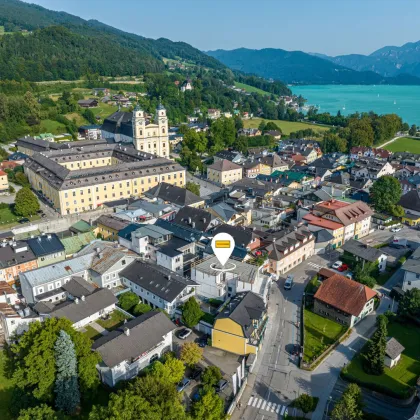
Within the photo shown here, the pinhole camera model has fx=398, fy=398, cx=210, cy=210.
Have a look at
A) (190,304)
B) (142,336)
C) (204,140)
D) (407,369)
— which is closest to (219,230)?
(190,304)

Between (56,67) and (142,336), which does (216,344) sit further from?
(56,67)

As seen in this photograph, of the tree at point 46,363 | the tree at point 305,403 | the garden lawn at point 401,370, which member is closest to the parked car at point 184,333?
the tree at point 46,363

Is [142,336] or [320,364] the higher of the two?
[142,336]

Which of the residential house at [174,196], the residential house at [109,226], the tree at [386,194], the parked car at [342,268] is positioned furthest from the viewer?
the tree at [386,194]

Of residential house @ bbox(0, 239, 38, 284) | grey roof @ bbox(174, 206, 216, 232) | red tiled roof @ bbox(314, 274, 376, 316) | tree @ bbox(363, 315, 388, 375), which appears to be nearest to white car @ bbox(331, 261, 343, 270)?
red tiled roof @ bbox(314, 274, 376, 316)

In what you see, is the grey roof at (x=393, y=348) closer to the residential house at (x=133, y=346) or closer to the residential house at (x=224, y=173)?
the residential house at (x=133, y=346)

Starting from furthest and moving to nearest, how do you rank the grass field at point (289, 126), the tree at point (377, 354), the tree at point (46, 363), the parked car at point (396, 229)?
the grass field at point (289, 126), the parked car at point (396, 229), the tree at point (377, 354), the tree at point (46, 363)

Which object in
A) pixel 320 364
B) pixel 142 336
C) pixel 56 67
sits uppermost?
pixel 56 67
